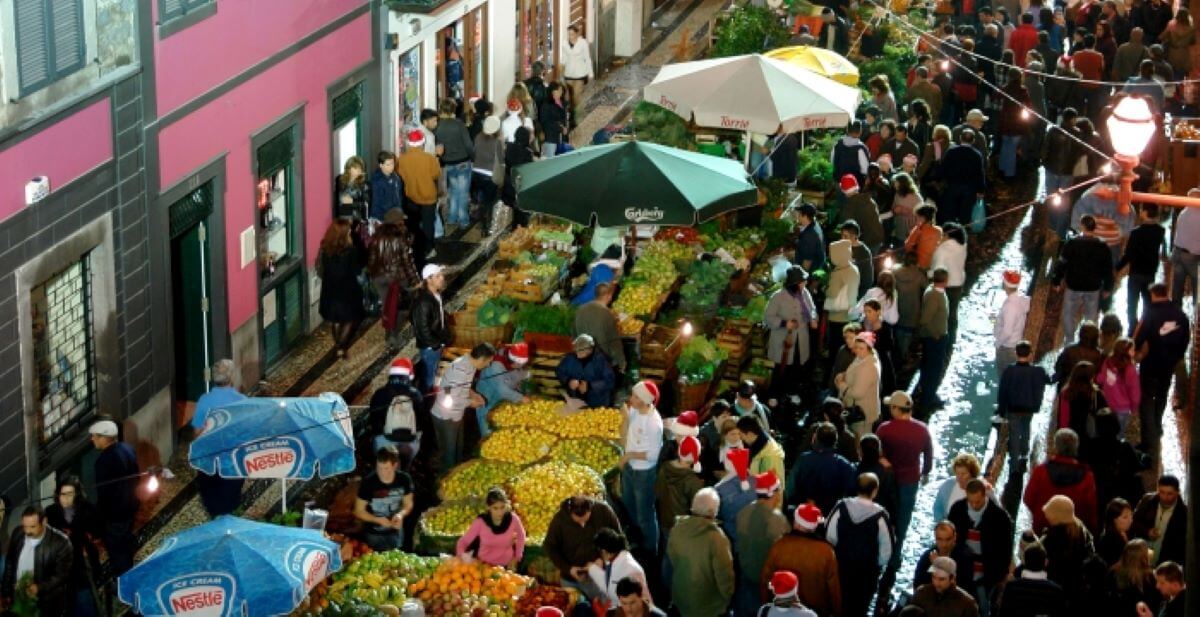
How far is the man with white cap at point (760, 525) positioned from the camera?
1506 cm

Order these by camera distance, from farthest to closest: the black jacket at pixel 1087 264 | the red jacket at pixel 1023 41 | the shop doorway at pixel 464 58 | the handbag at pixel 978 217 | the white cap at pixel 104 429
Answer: the red jacket at pixel 1023 41 < the shop doorway at pixel 464 58 < the handbag at pixel 978 217 < the black jacket at pixel 1087 264 < the white cap at pixel 104 429

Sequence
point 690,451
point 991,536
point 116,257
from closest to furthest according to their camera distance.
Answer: point 991,536
point 690,451
point 116,257

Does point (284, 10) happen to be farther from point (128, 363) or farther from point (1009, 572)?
point (1009, 572)

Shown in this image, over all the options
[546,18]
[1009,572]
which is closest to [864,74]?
[546,18]

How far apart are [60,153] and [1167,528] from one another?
9176 mm

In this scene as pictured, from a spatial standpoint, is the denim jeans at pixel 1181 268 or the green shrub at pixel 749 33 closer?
the denim jeans at pixel 1181 268

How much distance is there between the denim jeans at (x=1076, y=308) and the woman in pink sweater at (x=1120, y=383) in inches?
112

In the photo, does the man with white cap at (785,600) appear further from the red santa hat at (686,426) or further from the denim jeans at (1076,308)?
the denim jeans at (1076,308)

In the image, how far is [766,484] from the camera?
593 inches

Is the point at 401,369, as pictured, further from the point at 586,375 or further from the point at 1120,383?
the point at 1120,383

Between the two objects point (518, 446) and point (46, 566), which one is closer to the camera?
point (46, 566)

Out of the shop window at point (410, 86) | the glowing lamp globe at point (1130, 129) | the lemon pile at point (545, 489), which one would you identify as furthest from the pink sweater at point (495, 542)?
the shop window at point (410, 86)

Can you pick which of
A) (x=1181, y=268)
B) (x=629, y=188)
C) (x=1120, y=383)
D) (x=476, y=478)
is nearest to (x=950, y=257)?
(x=1120, y=383)

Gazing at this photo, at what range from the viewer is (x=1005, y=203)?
27906 mm
